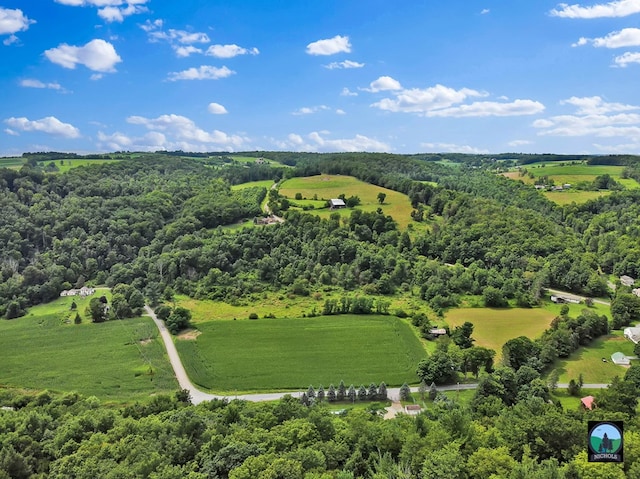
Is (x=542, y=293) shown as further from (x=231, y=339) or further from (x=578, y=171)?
(x=578, y=171)

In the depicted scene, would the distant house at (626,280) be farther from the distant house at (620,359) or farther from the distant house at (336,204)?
the distant house at (336,204)

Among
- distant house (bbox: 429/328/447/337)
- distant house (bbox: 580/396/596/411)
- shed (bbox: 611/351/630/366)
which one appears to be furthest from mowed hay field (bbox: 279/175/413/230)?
distant house (bbox: 580/396/596/411)

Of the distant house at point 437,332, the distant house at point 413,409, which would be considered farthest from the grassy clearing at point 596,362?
the distant house at point 413,409

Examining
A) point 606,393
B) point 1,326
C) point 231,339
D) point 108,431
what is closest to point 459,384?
point 606,393

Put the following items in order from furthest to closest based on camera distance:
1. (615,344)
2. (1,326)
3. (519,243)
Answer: (519,243) → (1,326) → (615,344)

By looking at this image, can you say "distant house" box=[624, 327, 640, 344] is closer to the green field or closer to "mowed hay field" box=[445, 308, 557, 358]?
"mowed hay field" box=[445, 308, 557, 358]
